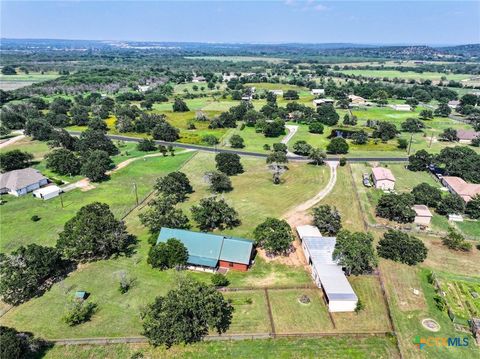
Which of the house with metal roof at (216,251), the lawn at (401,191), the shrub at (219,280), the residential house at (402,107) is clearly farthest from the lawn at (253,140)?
the residential house at (402,107)

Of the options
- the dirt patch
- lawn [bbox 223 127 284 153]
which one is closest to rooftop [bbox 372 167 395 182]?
lawn [bbox 223 127 284 153]

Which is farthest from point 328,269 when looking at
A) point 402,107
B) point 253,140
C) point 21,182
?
point 402,107

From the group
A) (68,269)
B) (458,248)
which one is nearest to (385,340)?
(458,248)

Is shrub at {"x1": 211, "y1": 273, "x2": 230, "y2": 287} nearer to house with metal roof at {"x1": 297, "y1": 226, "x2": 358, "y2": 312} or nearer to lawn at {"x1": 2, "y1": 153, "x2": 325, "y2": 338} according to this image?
lawn at {"x1": 2, "y1": 153, "x2": 325, "y2": 338}

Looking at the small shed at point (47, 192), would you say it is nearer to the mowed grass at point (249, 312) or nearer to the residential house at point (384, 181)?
the mowed grass at point (249, 312)

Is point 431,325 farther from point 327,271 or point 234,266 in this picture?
point 234,266

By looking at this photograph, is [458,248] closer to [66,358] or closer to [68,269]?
[66,358]
